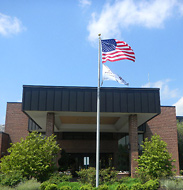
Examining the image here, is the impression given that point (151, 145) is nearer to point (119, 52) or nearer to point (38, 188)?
point (119, 52)

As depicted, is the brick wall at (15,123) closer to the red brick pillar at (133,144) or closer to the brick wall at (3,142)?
the brick wall at (3,142)

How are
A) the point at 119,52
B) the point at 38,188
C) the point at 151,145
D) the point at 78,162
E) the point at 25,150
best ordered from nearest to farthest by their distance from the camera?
the point at 38,188, the point at 119,52, the point at 25,150, the point at 151,145, the point at 78,162

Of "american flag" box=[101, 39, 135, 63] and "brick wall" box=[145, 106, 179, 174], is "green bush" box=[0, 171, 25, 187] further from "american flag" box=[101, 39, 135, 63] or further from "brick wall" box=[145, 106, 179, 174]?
"brick wall" box=[145, 106, 179, 174]

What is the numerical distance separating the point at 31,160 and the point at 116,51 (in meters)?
8.77

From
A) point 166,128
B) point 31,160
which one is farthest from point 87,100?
point 166,128


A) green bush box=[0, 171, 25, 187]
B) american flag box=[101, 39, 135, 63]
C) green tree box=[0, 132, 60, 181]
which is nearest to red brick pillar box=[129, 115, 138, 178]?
green tree box=[0, 132, 60, 181]

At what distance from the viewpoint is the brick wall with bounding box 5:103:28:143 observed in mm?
36781

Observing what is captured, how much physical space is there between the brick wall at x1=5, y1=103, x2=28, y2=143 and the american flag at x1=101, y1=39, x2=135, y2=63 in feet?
79.6

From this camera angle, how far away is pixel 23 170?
640 inches

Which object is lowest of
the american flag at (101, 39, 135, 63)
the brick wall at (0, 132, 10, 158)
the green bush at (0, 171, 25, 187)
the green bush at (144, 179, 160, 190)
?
the green bush at (144, 179, 160, 190)

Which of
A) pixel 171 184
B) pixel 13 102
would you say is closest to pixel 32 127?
pixel 13 102

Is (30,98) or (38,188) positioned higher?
(30,98)

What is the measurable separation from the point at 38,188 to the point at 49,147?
12.2ft

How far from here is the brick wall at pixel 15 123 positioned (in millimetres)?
36781
